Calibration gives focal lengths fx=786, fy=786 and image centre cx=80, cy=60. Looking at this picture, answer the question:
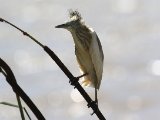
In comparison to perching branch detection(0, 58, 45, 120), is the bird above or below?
above

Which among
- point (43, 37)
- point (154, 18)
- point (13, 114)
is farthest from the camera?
point (154, 18)

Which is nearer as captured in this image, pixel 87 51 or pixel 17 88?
pixel 17 88

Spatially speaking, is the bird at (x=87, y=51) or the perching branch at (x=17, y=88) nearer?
the perching branch at (x=17, y=88)

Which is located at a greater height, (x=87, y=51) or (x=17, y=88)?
(x=87, y=51)

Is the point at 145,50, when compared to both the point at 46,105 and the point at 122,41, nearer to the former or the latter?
the point at 122,41

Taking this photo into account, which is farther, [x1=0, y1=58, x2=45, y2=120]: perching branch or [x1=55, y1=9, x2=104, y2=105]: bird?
[x1=55, y1=9, x2=104, y2=105]: bird

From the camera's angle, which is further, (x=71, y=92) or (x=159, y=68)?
(x=159, y=68)

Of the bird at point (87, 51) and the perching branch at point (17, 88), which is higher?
the bird at point (87, 51)

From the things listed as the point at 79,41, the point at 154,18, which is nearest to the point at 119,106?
the point at 154,18
